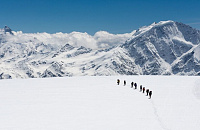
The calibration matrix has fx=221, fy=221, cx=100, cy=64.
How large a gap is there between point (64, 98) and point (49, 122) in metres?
11.9

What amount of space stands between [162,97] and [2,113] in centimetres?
2487

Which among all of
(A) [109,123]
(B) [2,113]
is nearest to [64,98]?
(B) [2,113]

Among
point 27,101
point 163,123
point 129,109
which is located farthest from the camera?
point 27,101

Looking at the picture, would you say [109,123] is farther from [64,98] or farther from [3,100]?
[3,100]

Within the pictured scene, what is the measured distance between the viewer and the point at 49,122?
24688mm

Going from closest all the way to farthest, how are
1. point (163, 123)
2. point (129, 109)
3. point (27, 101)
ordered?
point (163, 123) → point (129, 109) → point (27, 101)

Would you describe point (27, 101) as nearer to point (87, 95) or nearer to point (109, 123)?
point (87, 95)

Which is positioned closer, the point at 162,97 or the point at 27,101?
the point at 27,101

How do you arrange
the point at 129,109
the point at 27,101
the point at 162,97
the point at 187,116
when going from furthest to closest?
the point at 162,97 → the point at 27,101 → the point at 129,109 → the point at 187,116

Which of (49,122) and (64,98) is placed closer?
(49,122)

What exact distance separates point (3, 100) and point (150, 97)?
23814 millimetres

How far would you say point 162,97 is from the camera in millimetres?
37531

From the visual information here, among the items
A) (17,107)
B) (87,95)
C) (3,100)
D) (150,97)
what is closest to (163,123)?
(150,97)

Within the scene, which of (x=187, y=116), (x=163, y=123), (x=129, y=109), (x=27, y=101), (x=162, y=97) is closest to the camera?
(x=163, y=123)
